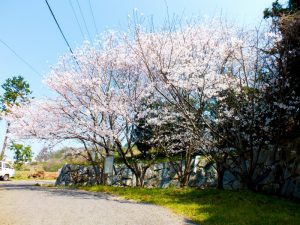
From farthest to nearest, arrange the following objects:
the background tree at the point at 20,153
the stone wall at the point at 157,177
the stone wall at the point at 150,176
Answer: the background tree at the point at 20,153 < the stone wall at the point at 150,176 < the stone wall at the point at 157,177

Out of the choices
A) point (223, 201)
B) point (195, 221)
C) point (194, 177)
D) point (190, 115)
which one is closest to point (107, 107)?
point (190, 115)

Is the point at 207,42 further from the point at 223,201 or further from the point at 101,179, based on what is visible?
the point at 101,179

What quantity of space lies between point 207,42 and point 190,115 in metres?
3.34

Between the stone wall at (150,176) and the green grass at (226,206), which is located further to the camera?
the stone wall at (150,176)

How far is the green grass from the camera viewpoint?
8492 millimetres

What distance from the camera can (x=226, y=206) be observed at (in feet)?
33.9

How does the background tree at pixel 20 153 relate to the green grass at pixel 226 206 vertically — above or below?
above

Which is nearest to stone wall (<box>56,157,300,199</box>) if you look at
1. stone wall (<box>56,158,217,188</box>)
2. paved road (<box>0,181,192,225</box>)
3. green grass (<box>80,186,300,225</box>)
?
stone wall (<box>56,158,217,188</box>)

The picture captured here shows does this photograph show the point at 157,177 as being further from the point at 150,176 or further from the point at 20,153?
the point at 20,153

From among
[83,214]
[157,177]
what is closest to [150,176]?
[157,177]

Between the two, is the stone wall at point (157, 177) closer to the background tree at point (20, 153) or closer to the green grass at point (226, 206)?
the green grass at point (226, 206)

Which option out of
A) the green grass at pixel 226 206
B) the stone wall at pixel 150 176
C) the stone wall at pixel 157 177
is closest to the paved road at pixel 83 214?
the green grass at pixel 226 206

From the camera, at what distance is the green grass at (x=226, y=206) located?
8492 mm

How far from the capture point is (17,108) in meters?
20.1
